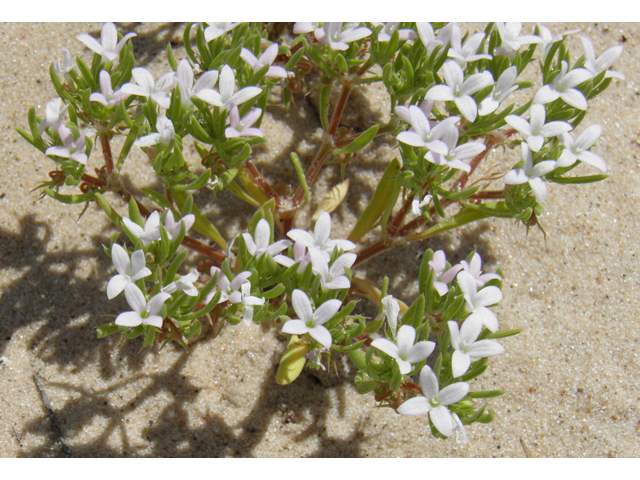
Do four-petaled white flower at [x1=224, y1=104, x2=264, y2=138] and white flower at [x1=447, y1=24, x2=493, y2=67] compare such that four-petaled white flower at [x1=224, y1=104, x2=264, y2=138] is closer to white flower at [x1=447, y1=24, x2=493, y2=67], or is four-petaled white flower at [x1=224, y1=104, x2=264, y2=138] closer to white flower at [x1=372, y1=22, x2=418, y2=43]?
white flower at [x1=372, y1=22, x2=418, y2=43]

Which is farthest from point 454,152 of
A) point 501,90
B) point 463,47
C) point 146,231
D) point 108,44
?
point 108,44

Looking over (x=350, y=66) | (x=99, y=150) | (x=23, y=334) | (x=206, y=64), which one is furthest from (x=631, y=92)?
(x=23, y=334)

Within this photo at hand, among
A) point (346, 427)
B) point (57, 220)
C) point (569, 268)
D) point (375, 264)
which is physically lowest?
point (346, 427)

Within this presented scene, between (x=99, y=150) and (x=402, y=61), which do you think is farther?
(x=99, y=150)

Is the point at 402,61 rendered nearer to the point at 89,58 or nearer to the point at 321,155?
the point at 321,155

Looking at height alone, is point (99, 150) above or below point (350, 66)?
below

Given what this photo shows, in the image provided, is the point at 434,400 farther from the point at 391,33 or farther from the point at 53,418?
the point at 53,418
